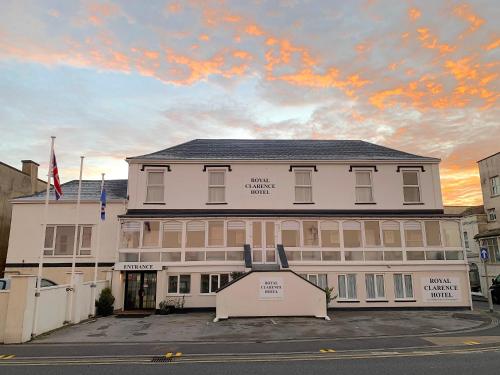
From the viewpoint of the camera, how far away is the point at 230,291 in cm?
1878

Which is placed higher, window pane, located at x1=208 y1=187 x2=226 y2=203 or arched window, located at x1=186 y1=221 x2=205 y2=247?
window pane, located at x1=208 y1=187 x2=226 y2=203

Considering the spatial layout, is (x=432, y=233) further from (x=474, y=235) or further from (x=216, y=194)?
(x=474, y=235)

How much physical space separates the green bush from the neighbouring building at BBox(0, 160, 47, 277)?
501 inches

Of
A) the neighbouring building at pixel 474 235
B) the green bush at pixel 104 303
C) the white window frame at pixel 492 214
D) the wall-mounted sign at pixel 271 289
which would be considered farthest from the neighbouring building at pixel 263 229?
the neighbouring building at pixel 474 235

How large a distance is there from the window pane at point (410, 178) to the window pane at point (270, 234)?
31.0ft

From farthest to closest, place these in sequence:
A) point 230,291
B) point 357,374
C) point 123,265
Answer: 1. point 123,265
2. point 230,291
3. point 357,374

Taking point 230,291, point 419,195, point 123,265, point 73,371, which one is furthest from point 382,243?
point 73,371

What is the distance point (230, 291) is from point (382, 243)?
33.8ft

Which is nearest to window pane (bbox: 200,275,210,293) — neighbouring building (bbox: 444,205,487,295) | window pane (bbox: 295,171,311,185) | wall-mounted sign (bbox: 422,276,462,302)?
window pane (bbox: 295,171,311,185)

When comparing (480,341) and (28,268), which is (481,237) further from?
(28,268)

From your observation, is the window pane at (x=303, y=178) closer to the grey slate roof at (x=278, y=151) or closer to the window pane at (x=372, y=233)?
the grey slate roof at (x=278, y=151)

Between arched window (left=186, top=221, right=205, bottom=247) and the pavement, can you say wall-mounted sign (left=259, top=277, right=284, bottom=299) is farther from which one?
arched window (left=186, top=221, right=205, bottom=247)

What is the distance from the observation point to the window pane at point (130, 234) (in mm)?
22750

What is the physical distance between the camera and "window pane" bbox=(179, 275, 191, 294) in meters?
22.1
